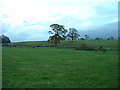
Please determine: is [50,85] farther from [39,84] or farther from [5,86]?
[5,86]

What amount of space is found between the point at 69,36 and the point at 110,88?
6072cm

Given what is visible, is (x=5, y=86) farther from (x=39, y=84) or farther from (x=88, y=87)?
(x=88, y=87)

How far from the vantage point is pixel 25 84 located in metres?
5.73

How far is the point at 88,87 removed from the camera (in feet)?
17.7

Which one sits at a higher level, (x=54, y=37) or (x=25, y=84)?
(x=54, y=37)

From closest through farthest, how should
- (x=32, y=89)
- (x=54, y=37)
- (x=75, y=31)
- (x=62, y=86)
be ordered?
1. (x=32, y=89)
2. (x=62, y=86)
3. (x=54, y=37)
4. (x=75, y=31)

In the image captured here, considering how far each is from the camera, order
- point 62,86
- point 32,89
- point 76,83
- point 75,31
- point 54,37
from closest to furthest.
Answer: point 32,89 < point 62,86 < point 76,83 < point 54,37 < point 75,31

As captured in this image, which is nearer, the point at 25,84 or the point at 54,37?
the point at 25,84

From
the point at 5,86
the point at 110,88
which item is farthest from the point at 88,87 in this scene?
the point at 5,86

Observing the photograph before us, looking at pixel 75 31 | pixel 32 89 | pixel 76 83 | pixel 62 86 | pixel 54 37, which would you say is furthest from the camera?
pixel 75 31

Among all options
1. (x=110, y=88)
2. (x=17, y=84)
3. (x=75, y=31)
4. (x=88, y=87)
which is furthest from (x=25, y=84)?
(x=75, y=31)

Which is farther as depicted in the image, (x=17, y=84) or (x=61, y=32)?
(x=61, y=32)

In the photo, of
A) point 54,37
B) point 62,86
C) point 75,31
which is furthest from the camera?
point 75,31

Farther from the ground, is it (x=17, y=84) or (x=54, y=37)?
(x=54, y=37)
